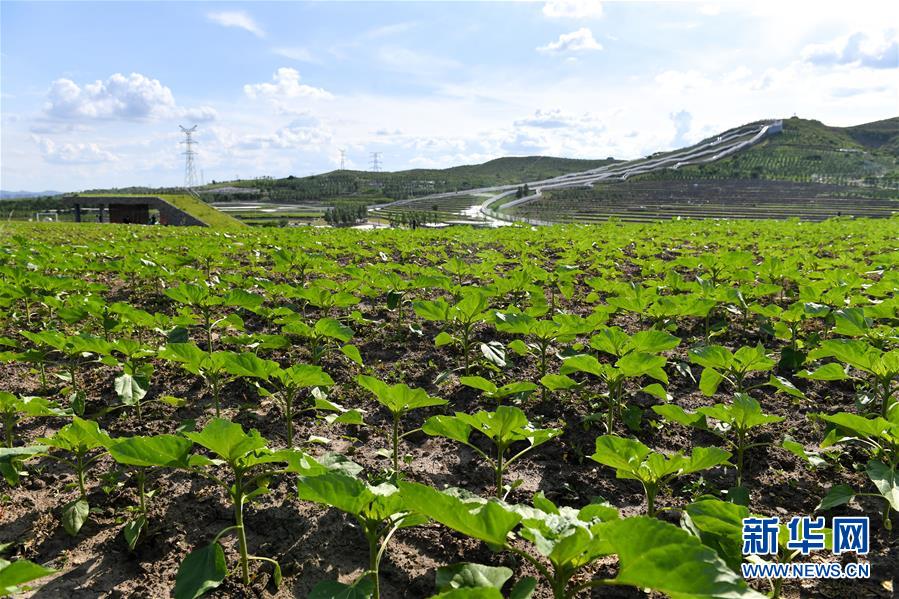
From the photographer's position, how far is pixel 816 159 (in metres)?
114

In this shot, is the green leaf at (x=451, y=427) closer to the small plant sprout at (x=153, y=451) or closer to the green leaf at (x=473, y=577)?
the green leaf at (x=473, y=577)

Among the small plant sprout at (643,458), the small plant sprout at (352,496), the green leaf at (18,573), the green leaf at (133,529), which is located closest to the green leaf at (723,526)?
the small plant sprout at (643,458)

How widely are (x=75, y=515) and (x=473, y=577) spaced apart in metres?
2.17

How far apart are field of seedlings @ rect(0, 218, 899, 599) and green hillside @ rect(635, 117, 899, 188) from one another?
102m

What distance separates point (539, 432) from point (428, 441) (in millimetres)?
1386

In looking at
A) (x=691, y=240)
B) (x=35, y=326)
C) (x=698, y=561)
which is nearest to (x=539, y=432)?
(x=698, y=561)

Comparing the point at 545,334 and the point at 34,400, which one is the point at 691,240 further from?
the point at 34,400

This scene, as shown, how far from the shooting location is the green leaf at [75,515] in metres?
2.61

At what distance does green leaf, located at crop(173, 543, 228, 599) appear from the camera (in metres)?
1.96

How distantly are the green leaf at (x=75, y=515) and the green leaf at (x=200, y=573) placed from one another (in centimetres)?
100

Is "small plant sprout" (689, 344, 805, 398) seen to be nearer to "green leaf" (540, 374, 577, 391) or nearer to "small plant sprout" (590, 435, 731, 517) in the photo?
"green leaf" (540, 374, 577, 391)

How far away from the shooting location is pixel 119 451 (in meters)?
1.97

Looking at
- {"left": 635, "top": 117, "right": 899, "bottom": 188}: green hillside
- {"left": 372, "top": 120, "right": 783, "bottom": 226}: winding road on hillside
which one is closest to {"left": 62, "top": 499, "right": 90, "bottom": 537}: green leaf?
{"left": 372, "top": 120, "right": 783, "bottom": 226}: winding road on hillside

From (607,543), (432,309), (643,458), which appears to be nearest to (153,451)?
(607,543)
